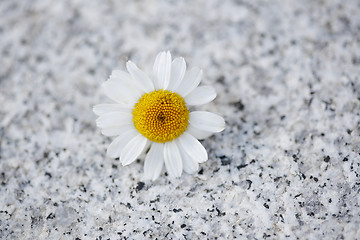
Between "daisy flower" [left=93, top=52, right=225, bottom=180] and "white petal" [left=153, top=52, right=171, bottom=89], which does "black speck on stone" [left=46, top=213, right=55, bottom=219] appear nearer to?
"daisy flower" [left=93, top=52, right=225, bottom=180]

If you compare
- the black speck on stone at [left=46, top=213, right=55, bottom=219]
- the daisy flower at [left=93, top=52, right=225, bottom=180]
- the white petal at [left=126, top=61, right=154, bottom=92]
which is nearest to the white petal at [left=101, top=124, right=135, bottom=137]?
the daisy flower at [left=93, top=52, right=225, bottom=180]

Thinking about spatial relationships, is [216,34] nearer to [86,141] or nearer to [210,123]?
[210,123]

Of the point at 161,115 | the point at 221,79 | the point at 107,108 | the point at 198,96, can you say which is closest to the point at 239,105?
the point at 221,79

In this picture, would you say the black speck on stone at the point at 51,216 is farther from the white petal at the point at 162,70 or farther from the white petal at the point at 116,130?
the white petal at the point at 162,70

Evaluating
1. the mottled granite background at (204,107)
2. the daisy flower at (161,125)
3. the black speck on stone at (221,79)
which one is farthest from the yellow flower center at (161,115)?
the black speck on stone at (221,79)

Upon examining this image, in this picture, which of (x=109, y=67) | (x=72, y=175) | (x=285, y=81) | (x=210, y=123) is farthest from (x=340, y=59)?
(x=72, y=175)

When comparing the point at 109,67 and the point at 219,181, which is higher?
the point at 109,67

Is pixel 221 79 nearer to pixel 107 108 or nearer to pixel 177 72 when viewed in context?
pixel 177 72
